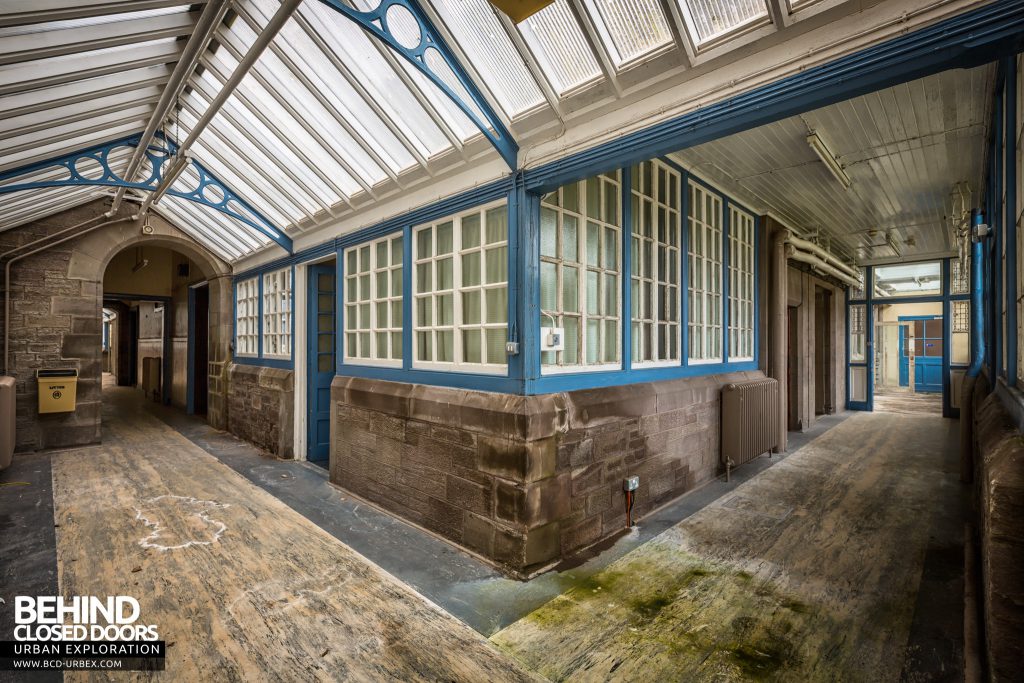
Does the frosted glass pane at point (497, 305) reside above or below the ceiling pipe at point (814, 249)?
below

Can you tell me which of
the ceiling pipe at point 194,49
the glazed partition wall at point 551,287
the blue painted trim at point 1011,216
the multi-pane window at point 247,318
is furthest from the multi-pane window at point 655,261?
the multi-pane window at point 247,318

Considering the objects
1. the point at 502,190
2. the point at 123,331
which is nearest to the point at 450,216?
the point at 502,190

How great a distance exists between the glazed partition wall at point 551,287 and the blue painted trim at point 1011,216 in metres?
2.43

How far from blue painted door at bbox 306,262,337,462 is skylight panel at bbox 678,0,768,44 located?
215 inches

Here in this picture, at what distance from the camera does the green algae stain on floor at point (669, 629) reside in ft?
7.67

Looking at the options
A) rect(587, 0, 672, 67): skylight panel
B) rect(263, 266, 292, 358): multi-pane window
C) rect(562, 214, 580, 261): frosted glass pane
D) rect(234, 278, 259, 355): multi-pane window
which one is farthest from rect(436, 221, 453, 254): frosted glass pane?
rect(234, 278, 259, 355): multi-pane window

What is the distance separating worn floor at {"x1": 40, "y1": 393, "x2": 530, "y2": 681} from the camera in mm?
2381

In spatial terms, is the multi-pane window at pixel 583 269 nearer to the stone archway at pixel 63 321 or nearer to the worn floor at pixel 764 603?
the worn floor at pixel 764 603

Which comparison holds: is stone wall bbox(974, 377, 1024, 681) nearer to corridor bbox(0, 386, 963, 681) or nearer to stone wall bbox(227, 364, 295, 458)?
corridor bbox(0, 386, 963, 681)

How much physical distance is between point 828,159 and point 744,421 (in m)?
3.01

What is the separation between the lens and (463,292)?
13.5ft

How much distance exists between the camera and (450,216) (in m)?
4.24

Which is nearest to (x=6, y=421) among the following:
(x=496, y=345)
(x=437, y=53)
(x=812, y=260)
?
(x=496, y=345)

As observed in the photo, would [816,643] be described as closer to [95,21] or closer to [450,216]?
[450,216]
